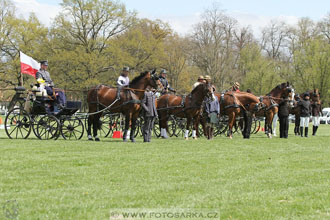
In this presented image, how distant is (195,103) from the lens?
17578mm

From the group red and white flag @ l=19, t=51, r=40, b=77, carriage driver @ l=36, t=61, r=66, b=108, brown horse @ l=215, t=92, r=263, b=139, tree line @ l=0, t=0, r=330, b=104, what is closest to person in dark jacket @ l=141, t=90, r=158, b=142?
carriage driver @ l=36, t=61, r=66, b=108

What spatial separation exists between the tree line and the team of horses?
2294 cm

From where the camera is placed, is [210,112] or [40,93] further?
[210,112]

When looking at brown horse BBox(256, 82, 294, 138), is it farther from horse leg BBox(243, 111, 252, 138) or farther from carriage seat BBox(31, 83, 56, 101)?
carriage seat BBox(31, 83, 56, 101)

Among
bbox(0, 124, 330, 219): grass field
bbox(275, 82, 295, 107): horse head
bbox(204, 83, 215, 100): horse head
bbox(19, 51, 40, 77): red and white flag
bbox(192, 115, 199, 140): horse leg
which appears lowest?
bbox(0, 124, 330, 219): grass field

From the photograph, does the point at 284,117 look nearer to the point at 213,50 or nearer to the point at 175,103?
the point at 175,103

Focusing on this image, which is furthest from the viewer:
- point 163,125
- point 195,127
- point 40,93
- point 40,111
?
point 163,125

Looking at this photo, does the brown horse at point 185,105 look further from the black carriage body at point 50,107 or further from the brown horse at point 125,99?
the black carriage body at point 50,107

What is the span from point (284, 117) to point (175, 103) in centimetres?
487

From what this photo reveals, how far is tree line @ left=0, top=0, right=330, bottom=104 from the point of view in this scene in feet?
138

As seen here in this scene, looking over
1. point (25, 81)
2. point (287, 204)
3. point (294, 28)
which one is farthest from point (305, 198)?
point (294, 28)

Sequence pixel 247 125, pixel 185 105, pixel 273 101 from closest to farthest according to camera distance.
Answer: pixel 185 105 < pixel 247 125 < pixel 273 101

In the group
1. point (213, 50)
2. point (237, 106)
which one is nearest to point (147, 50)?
point (213, 50)

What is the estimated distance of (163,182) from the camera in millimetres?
7852
